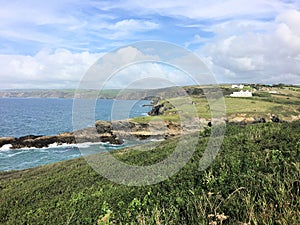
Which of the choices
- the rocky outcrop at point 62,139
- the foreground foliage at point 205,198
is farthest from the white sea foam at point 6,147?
the foreground foliage at point 205,198

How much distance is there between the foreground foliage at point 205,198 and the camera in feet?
16.5

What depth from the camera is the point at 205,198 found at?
6.43m

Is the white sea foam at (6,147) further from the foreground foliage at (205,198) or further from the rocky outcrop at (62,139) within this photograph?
the foreground foliage at (205,198)

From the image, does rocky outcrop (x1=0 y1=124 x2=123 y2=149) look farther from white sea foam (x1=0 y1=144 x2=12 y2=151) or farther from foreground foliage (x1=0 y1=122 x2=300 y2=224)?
foreground foliage (x1=0 y1=122 x2=300 y2=224)

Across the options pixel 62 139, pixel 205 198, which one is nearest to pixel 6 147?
pixel 62 139

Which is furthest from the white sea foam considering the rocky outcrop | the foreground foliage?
the foreground foliage

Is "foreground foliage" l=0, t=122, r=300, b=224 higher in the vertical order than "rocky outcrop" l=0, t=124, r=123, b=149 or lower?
higher

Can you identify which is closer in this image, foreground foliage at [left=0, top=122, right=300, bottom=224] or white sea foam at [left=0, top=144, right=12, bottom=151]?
foreground foliage at [left=0, top=122, right=300, bottom=224]

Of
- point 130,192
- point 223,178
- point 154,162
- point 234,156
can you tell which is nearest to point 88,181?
point 154,162

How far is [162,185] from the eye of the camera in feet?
31.4

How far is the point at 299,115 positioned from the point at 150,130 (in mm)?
45041

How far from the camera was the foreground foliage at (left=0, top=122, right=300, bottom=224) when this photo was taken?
16.5 ft

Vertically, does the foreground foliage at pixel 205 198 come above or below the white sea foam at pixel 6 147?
above

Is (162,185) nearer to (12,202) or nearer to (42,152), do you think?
(12,202)
